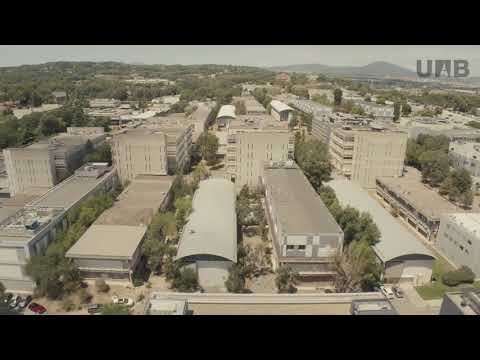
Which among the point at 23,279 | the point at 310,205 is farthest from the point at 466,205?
the point at 23,279

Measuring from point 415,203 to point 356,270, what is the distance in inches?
191

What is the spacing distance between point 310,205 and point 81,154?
35.2 ft

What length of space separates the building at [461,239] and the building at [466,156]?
5.92 metres

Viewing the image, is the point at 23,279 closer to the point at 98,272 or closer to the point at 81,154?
the point at 98,272

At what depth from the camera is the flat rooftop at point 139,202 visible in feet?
32.5

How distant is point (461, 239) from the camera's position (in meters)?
9.34

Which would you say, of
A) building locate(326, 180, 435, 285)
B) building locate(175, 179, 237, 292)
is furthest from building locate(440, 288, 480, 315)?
building locate(175, 179, 237, 292)

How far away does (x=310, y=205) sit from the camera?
32.8 ft

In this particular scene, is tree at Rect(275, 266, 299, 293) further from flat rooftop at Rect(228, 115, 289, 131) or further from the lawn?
flat rooftop at Rect(228, 115, 289, 131)

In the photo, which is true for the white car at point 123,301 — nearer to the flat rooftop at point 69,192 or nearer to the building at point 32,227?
the building at point 32,227

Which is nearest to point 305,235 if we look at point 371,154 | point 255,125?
point 371,154

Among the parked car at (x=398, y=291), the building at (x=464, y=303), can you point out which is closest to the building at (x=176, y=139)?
the parked car at (x=398, y=291)

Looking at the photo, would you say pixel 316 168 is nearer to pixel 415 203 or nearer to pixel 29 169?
pixel 415 203

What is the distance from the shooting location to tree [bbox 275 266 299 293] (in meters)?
8.01
